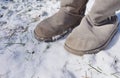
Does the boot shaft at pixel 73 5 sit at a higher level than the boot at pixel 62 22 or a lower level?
higher

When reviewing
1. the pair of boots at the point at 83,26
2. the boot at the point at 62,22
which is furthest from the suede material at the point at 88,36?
the boot at the point at 62,22

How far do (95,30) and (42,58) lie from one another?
37 centimetres

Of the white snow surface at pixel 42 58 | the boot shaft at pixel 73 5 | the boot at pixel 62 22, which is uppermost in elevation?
the boot shaft at pixel 73 5

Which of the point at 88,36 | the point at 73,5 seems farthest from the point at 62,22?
the point at 88,36

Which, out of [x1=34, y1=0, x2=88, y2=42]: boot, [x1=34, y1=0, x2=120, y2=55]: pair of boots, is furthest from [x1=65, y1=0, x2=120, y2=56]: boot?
[x1=34, y1=0, x2=88, y2=42]: boot

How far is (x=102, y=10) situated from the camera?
1.74 metres

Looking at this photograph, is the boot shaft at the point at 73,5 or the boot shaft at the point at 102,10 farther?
the boot shaft at the point at 73,5

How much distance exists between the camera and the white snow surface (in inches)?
63.7

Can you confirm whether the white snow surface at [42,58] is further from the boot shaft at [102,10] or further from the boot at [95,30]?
the boot shaft at [102,10]

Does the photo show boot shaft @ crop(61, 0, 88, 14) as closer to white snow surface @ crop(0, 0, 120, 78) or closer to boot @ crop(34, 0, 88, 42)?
boot @ crop(34, 0, 88, 42)

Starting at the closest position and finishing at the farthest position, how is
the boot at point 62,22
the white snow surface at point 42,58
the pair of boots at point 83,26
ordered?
the white snow surface at point 42,58, the pair of boots at point 83,26, the boot at point 62,22

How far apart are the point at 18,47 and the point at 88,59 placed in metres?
0.48

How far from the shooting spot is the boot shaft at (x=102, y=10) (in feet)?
5.62

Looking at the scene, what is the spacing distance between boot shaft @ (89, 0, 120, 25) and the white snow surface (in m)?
0.16
